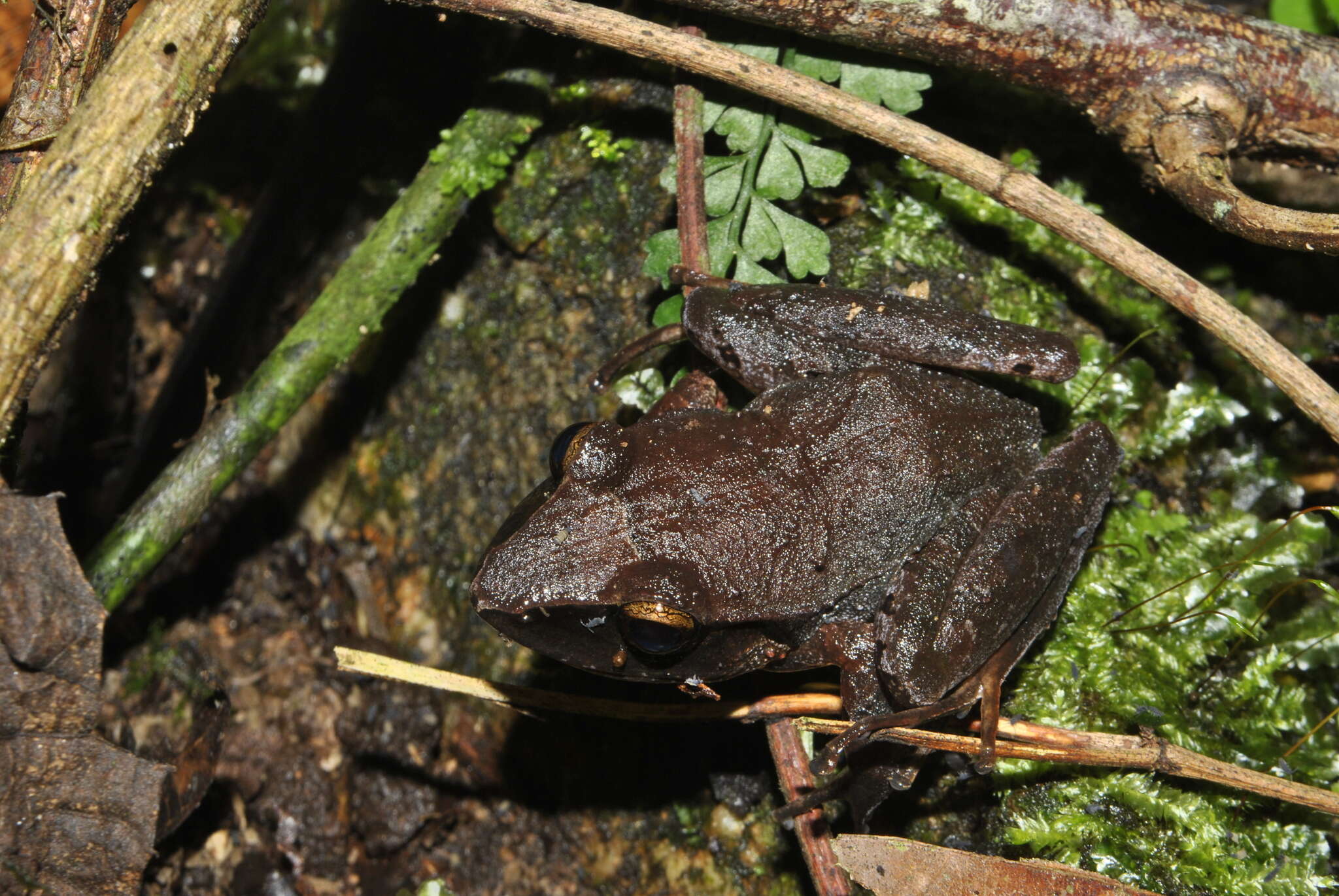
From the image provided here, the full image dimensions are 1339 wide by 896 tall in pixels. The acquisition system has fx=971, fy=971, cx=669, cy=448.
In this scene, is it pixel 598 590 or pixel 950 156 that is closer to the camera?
pixel 598 590

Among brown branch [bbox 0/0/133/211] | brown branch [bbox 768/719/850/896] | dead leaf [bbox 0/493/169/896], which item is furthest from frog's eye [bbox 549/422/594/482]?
brown branch [bbox 0/0/133/211]

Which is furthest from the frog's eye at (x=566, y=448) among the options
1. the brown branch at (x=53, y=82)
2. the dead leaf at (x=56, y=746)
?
the brown branch at (x=53, y=82)

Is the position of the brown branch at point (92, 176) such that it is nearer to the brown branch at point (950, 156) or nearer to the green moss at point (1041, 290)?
the brown branch at point (950, 156)

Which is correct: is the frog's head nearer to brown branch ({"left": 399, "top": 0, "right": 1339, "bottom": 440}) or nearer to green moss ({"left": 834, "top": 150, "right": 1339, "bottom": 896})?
green moss ({"left": 834, "top": 150, "right": 1339, "bottom": 896})

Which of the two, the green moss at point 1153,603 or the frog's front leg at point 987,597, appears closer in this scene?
the frog's front leg at point 987,597

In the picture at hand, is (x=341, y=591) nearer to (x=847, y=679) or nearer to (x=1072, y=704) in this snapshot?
(x=847, y=679)

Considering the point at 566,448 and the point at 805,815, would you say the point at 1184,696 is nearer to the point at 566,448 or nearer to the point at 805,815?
the point at 805,815

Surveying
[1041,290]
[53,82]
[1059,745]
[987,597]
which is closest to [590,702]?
[987,597]
